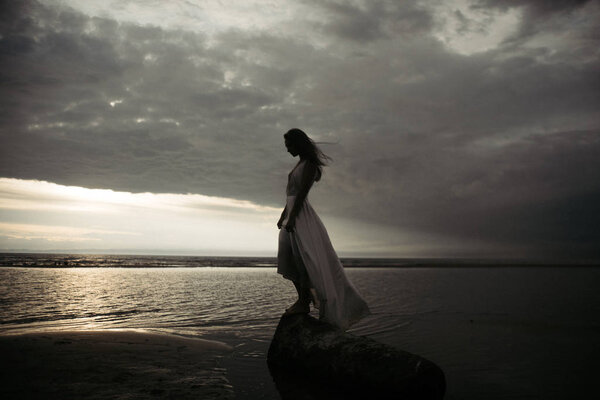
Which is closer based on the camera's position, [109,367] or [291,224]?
[109,367]

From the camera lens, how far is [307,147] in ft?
18.6

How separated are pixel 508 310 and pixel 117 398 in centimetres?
1163

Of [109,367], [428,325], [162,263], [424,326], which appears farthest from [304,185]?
[162,263]

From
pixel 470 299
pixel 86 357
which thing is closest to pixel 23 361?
pixel 86 357

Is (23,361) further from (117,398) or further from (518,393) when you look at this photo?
(518,393)

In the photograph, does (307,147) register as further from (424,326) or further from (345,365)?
(424,326)

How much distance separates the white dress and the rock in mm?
318

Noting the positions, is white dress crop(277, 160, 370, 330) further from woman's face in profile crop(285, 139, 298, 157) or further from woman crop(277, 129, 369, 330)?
woman's face in profile crop(285, 139, 298, 157)

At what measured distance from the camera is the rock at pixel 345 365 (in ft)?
13.8

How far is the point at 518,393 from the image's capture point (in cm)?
467

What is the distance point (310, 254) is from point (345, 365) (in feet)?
5.07

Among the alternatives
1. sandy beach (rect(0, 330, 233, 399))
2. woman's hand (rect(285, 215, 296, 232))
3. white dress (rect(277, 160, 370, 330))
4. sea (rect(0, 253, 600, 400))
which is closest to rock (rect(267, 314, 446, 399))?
white dress (rect(277, 160, 370, 330))

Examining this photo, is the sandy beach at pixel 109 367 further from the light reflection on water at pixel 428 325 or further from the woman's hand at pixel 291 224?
the woman's hand at pixel 291 224

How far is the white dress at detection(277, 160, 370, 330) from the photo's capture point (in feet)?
17.7
